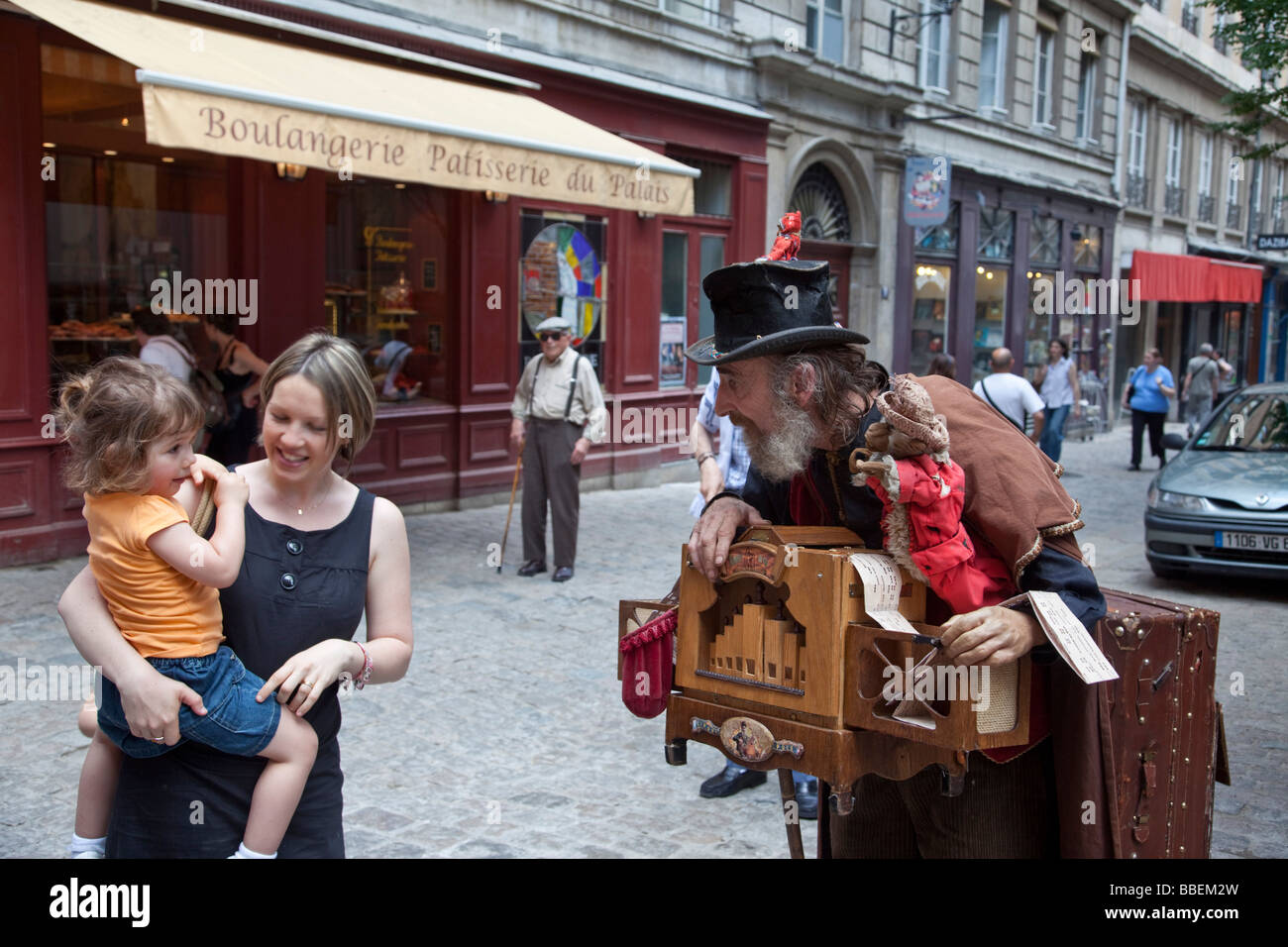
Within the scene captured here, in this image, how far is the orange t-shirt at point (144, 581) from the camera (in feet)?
7.19

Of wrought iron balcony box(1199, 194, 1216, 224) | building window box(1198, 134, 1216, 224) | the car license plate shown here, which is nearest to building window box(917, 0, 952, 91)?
the car license plate

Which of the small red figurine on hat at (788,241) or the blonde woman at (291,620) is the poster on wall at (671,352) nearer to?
the small red figurine on hat at (788,241)

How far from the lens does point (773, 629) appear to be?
219 centimetres

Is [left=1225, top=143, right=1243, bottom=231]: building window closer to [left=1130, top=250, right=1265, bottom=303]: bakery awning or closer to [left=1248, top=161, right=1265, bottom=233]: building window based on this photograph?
[left=1248, top=161, right=1265, bottom=233]: building window

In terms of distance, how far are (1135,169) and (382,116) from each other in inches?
923

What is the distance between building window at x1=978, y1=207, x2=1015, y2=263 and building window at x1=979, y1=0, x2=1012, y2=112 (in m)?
1.82

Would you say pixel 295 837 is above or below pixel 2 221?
below

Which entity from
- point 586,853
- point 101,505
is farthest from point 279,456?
point 586,853

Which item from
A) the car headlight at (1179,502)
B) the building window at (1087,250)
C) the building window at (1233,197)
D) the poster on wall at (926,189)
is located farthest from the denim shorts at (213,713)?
the building window at (1233,197)

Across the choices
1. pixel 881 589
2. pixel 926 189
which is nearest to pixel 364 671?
pixel 881 589

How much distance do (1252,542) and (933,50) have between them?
1302 centimetres
